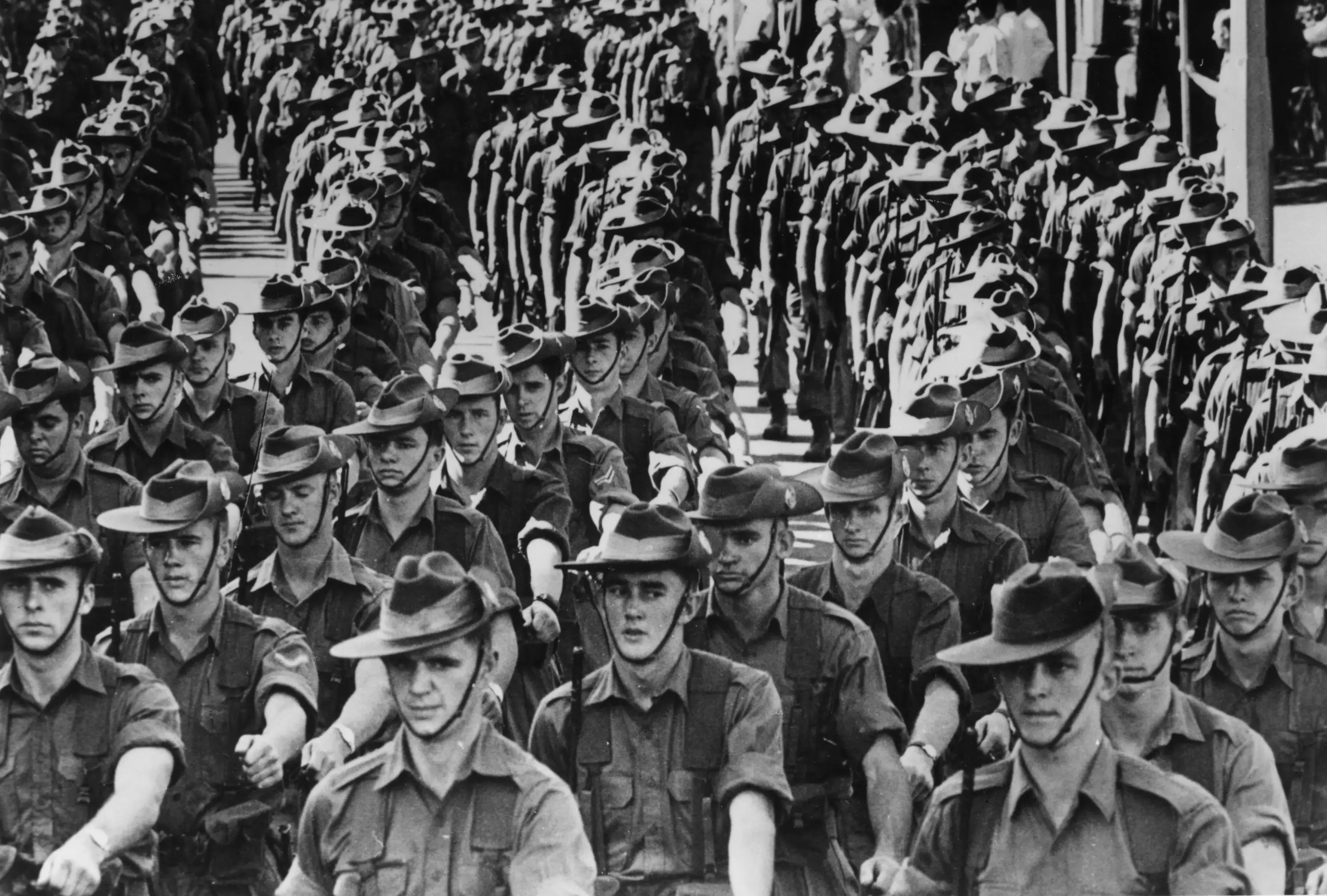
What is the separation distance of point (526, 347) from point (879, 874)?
4671 millimetres

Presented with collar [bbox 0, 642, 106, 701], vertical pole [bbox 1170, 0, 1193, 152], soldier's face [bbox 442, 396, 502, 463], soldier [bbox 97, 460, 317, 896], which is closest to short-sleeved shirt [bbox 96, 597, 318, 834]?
soldier [bbox 97, 460, 317, 896]

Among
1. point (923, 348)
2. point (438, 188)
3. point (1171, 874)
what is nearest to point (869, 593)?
point (1171, 874)

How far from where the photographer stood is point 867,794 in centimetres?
A: 763

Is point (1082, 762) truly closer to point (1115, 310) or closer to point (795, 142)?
point (1115, 310)

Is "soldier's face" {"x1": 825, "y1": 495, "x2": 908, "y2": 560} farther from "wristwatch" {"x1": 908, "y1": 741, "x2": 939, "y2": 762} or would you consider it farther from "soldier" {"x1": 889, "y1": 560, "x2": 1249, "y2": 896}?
"soldier" {"x1": 889, "y1": 560, "x2": 1249, "y2": 896}

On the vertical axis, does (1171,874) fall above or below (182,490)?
below

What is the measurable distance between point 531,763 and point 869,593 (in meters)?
2.35

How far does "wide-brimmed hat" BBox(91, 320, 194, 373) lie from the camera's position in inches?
438

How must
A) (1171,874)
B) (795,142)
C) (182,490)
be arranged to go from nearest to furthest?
(1171,874)
(182,490)
(795,142)

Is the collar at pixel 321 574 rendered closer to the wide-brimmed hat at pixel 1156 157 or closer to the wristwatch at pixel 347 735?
the wristwatch at pixel 347 735

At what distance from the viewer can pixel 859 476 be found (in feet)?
28.3

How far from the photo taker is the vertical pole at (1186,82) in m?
21.2

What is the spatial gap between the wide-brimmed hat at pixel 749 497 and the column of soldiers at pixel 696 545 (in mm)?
19

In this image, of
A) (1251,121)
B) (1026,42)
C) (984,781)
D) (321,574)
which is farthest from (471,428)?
(1026,42)
